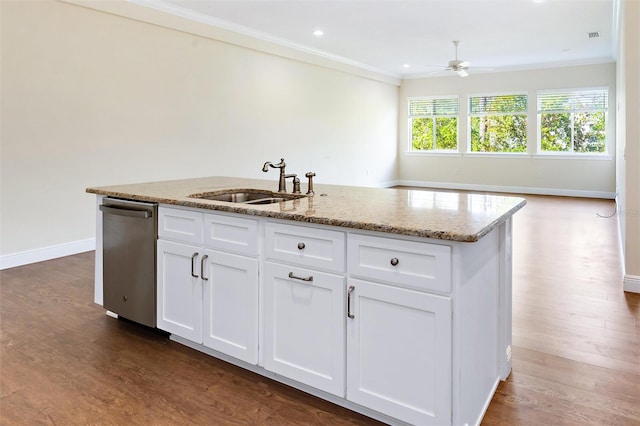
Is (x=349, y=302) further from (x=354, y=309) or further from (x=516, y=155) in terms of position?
(x=516, y=155)

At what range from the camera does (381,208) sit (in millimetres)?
2133

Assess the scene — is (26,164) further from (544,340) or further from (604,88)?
(604,88)

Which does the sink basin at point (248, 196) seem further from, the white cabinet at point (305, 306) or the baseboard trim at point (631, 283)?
the baseboard trim at point (631, 283)

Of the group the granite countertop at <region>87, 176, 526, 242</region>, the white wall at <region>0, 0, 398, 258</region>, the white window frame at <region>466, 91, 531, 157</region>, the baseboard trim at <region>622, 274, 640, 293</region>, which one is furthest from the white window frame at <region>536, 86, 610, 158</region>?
the granite countertop at <region>87, 176, 526, 242</region>

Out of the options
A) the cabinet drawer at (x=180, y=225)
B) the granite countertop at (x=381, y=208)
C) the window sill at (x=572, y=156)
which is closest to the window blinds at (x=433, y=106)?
the window sill at (x=572, y=156)

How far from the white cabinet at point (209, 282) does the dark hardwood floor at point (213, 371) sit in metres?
0.16

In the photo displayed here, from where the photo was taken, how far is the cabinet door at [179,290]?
2473mm

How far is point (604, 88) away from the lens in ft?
30.0

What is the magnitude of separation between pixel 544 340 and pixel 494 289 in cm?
96

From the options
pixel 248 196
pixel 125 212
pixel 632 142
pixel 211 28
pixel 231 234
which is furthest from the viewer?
pixel 211 28

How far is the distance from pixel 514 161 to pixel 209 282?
925 cm

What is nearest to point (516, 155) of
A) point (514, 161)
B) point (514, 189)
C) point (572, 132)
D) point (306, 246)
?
point (514, 161)

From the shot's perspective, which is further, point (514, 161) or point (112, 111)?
point (514, 161)

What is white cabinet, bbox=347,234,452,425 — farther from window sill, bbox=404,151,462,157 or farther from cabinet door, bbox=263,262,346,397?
window sill, bbox=404,151,462,157
